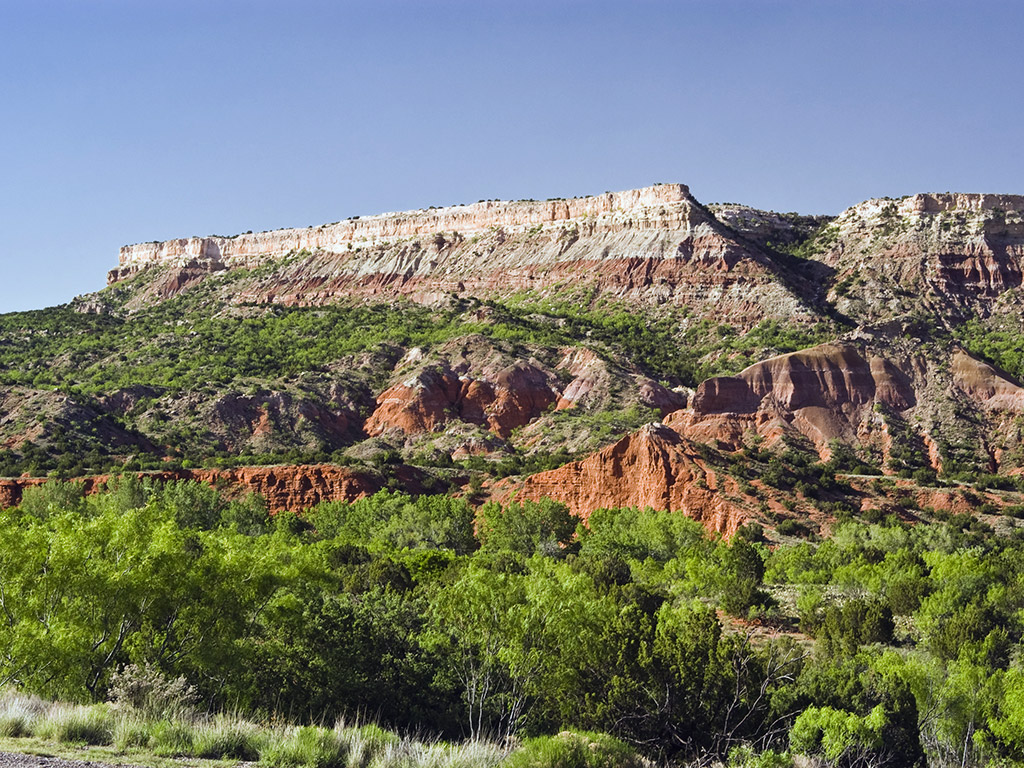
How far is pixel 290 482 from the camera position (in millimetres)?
75000

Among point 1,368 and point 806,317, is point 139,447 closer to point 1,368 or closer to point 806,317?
point 1,368

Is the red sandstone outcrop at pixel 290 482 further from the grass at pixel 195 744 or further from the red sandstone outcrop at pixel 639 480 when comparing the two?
the grass at pixel 195 744

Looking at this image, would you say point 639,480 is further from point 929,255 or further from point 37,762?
point 929,255

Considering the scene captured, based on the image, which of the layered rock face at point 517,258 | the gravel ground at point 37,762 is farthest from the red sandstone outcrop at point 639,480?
the gravel ground at point 37,762

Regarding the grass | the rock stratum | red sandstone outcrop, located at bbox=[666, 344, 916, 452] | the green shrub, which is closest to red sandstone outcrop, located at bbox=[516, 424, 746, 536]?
the rock stratum

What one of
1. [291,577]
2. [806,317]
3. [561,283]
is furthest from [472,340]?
[291,577]

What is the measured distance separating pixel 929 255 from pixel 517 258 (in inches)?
1743

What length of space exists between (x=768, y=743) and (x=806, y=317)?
81988mm

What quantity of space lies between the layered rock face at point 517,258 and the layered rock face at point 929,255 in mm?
8385

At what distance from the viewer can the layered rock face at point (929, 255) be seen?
10781 centimetres

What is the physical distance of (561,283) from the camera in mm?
120938

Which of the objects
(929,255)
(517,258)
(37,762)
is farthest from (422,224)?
(37,762)

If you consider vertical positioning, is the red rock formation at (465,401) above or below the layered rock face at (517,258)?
below

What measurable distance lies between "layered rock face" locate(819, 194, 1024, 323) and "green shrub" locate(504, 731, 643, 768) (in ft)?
297
